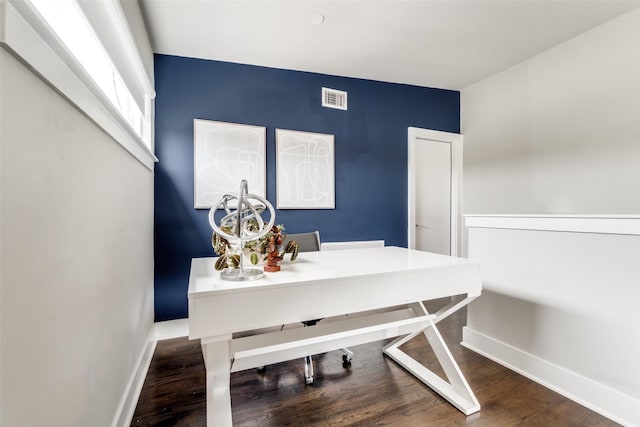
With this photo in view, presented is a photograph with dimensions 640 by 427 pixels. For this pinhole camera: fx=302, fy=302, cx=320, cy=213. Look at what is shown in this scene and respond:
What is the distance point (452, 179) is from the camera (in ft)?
12.5

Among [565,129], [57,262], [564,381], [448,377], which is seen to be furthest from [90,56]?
[565,129]

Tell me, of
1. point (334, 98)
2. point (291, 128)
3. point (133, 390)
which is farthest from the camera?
point (334, 98)

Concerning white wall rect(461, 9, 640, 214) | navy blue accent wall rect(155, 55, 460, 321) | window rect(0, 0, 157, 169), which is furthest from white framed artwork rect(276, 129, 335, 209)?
white wall rect(461, 9, 640, 214)

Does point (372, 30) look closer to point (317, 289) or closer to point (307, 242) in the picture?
point (307, 242)

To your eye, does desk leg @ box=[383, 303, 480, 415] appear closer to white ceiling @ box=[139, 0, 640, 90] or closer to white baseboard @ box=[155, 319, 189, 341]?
white baseboard @ box=[155, 319, 189, 341]

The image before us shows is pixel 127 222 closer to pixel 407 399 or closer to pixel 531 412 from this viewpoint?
pixel 407 399

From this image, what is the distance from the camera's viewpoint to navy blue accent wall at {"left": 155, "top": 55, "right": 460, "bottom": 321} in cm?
268

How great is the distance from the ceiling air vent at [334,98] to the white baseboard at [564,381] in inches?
98.0

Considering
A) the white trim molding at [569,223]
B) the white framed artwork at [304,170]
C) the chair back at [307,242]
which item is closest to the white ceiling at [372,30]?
the white framed artwork at [304,170]

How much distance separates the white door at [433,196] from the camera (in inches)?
148

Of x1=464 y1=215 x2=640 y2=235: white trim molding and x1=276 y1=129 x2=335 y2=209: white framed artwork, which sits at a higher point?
x1=276 y1=129 x2=335 y2=209: white framed artwork

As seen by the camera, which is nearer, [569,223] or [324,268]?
[324,268]

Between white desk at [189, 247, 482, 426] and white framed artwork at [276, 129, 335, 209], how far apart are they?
1.25 meters

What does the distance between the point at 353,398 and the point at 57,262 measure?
1.57 metres
